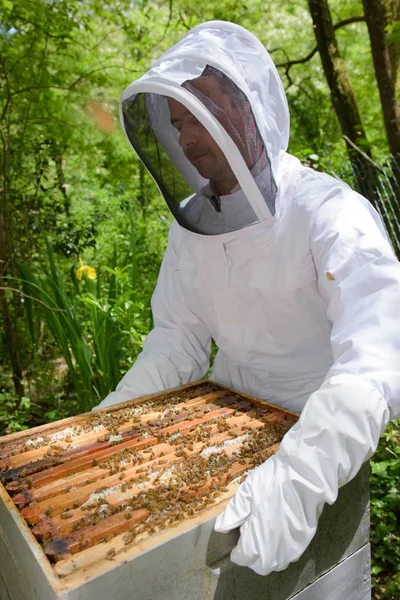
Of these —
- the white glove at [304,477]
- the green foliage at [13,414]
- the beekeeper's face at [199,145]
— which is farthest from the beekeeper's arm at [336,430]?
the green foliage at [13,414]

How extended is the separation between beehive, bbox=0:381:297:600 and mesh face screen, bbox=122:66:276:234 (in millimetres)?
736

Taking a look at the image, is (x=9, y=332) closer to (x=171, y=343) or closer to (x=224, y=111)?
(x=171, y=343)

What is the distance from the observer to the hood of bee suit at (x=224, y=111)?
163 cm

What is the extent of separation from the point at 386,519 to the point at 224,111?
8.01 feet

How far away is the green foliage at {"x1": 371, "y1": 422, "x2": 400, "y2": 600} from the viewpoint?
2.60 m

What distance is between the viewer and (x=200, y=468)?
1402 mm

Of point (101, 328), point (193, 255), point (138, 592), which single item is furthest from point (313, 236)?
point (101, 328)

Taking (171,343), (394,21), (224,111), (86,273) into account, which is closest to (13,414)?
(86,273)

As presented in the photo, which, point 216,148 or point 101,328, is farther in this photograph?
point 101,328

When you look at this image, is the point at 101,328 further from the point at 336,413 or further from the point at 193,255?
the point at 336,413

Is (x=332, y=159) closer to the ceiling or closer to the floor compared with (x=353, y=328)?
closer to the ceiling

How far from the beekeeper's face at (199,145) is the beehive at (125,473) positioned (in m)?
0.89

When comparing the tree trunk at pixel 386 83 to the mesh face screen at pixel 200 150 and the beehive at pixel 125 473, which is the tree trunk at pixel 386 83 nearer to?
the mesh face screen at pixel 200 150

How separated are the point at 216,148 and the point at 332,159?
15.3 ft
